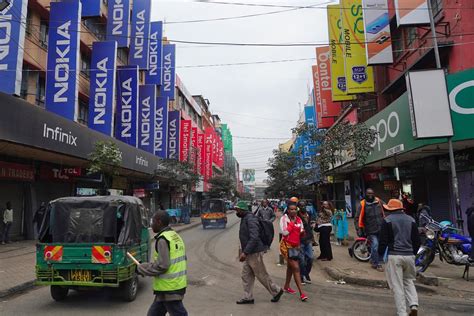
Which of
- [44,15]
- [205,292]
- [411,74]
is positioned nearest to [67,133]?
[44,15]

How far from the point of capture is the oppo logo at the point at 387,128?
14.7m

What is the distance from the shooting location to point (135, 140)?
26.8 metres

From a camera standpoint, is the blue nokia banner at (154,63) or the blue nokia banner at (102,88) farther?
the blue nokia banner at (154,63)

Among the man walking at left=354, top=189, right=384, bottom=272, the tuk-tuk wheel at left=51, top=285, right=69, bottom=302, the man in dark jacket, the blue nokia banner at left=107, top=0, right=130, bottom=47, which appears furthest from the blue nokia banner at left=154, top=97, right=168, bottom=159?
the man in dark jacket

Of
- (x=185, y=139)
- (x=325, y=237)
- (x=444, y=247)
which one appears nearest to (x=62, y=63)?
(x=325, y=237)

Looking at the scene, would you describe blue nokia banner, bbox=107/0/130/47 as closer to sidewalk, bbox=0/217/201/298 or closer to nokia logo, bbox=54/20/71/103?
nokia logo, bbox=54/20/71/103

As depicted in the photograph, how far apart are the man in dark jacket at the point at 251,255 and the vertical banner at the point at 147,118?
23.9 m

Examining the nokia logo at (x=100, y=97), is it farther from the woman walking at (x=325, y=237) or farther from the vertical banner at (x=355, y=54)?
the woman walking at (x=325, y=237)

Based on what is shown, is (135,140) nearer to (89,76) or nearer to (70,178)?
(89,76)

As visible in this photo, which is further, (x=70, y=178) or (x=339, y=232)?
(x=70, y=178)

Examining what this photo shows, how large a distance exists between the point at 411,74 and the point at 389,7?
29.1 feet

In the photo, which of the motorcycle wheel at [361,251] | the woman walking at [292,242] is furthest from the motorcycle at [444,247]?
the woman walking at [292,242]

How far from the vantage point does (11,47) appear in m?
14.8

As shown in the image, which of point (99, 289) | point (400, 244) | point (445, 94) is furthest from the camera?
point (445, 94)
